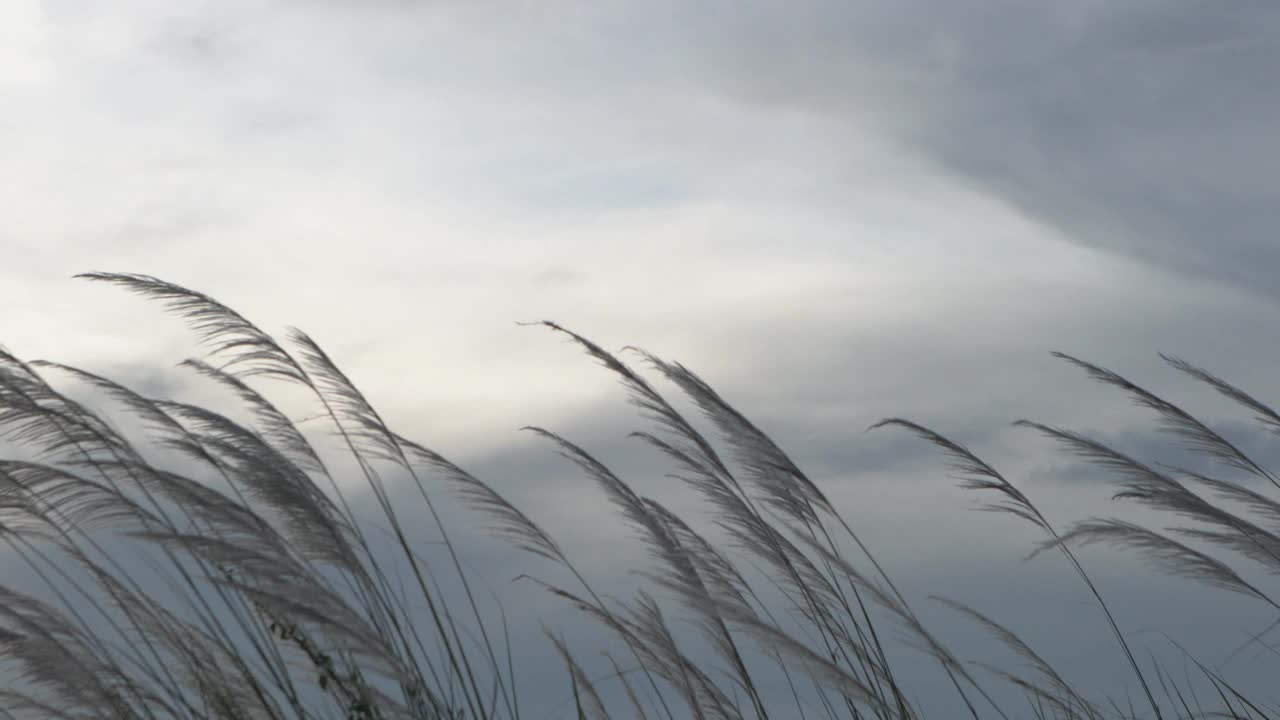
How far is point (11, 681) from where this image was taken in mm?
3088

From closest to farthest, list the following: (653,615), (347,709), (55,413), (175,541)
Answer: (175,541)
(347,709)
(55,413)
(653,615)

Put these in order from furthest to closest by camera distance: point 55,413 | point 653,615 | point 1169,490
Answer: point 653,615, point 1169,490, point 55,413

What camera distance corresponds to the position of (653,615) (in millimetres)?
3465

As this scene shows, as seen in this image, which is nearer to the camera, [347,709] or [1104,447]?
[347,709]

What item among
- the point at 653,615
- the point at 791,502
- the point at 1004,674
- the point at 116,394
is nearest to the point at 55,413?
the point at 116,394

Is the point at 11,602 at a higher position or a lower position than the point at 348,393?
lower

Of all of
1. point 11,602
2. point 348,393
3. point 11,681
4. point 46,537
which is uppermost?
point 348,393

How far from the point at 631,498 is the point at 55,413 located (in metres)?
1.53

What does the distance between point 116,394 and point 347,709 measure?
3.98ft

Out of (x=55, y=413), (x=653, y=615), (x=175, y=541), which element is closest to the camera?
(x=175, y=541)

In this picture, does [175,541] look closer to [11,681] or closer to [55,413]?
[55,413]

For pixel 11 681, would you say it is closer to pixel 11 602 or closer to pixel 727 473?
pixel 11 602

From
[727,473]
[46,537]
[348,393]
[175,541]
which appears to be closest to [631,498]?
[727,473]

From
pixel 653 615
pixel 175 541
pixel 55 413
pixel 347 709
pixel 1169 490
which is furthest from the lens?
pixel 653 615
